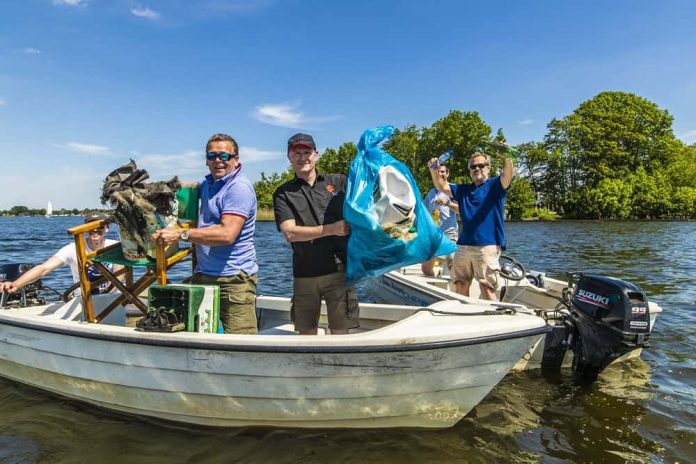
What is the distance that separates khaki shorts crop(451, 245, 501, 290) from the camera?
Result: 497 centimetres

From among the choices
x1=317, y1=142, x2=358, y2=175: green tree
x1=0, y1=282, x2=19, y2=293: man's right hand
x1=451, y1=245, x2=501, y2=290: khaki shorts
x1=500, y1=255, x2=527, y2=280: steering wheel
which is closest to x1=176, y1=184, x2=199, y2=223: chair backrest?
x1=0, y1=282, x2=19, y2=293: man's right hand

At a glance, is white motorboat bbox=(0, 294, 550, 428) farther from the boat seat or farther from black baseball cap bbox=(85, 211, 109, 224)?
the boat seat

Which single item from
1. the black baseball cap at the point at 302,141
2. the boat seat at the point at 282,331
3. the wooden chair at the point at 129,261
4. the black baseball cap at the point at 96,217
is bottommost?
the boat seat at the point at 282,331

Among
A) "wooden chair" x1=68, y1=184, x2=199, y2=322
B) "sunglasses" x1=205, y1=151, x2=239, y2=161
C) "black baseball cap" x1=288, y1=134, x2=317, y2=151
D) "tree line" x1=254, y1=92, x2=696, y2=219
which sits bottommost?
"wooden chair" x1=68, y1=184, x2=199, y2=322

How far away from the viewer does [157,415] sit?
388cm

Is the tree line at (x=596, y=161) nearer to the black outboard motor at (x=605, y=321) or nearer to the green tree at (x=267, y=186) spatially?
the green tree at (x=267, y=186)

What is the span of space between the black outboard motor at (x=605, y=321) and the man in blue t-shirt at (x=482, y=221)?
899mm

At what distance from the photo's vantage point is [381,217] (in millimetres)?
3266

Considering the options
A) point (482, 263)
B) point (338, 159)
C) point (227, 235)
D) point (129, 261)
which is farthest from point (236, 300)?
point (338, 159)

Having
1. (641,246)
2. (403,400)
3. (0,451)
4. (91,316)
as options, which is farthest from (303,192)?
(641,246)

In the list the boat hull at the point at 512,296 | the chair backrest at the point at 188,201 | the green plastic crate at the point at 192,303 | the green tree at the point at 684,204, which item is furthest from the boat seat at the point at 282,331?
the green tree at the point at 684,204

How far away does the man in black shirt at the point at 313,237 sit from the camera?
3393 millimetres

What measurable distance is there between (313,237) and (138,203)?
1.36 m

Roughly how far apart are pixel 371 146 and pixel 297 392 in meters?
1.93
